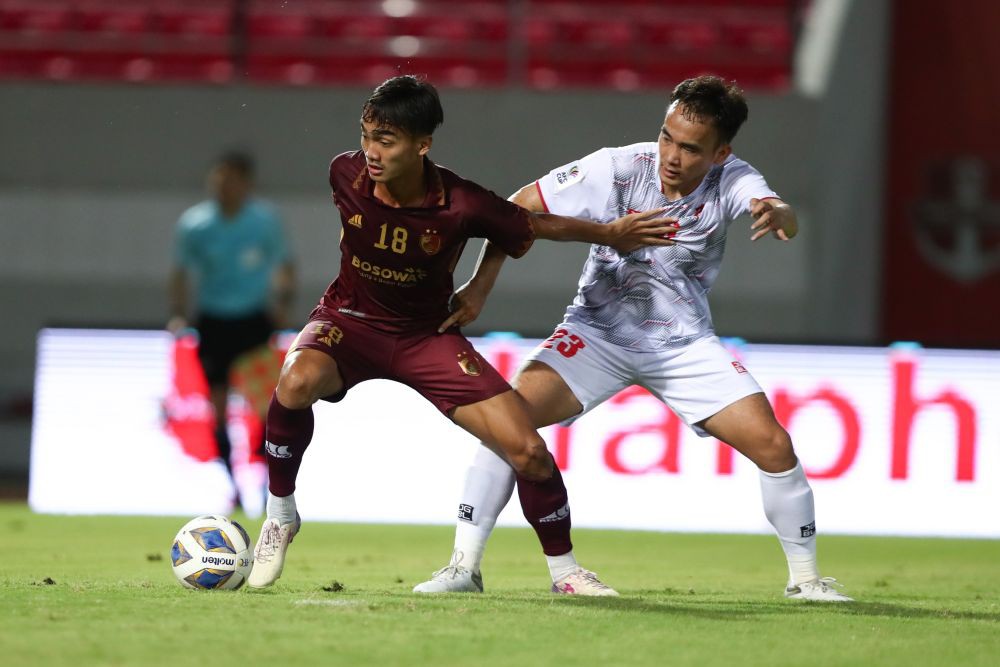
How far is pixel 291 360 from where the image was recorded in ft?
16.6

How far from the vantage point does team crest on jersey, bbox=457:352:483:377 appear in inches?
199

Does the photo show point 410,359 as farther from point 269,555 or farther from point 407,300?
point 269,555

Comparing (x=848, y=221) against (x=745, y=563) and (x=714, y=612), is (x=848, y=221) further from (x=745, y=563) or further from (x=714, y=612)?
(x=714, y=612)

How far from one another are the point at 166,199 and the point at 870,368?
5883 mm

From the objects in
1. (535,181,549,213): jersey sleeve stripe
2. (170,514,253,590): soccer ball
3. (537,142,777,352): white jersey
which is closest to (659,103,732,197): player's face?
(537,142,777,352): white jersey

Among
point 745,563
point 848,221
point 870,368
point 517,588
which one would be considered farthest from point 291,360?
point 848,221

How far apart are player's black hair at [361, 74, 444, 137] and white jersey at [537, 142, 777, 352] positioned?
2.10ft

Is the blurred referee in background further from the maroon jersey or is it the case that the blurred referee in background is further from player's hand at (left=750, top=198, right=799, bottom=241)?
player's hand at (left=750, top=198, right=799, bottom=241)

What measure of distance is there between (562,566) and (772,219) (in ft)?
4.62

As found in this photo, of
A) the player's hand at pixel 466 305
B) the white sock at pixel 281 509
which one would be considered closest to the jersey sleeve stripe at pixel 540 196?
the player's hand at pixel 466 305

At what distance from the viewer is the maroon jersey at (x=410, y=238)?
501 cm

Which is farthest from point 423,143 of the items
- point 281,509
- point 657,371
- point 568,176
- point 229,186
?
point 229,186

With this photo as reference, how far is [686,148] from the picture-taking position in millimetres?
5234

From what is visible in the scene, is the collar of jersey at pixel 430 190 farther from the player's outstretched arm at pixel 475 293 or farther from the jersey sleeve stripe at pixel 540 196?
the jersey sleeve stripe at pixel 540 196
